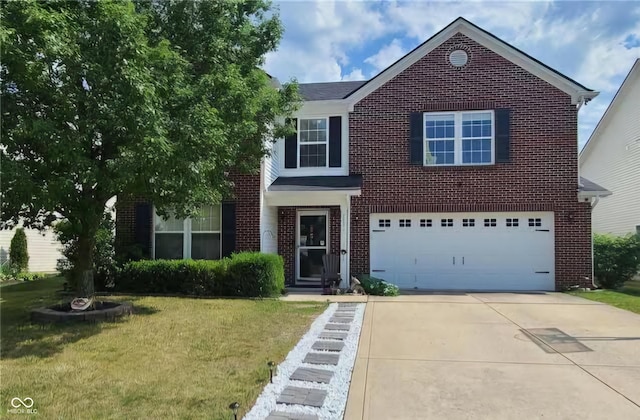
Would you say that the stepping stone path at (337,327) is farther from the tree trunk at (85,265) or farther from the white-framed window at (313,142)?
the white-framed window at (313,142)

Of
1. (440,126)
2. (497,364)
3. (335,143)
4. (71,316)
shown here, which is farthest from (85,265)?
(440,126)

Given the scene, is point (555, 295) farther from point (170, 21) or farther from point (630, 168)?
point (170, 21)

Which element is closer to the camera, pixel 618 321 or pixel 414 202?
pixel 618 321

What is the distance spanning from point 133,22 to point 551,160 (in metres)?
11.3

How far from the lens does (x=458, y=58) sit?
1379 cm

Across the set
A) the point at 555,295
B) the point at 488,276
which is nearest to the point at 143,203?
the point at 488,276

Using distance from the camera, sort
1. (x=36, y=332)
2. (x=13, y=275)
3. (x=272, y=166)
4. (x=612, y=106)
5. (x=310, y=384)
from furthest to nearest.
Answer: (x=612, y=106), (x=13, y=275), (x=272, y=166), (x=36, y=332), (x=310, y=384)

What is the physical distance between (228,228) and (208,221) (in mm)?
699

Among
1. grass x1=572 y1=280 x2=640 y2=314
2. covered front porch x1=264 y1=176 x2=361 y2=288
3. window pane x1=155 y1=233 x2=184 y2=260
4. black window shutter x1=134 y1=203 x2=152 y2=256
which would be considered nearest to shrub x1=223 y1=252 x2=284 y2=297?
covered front porch x1=264 y1=176 x2=361 y2=288

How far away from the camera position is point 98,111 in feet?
22.1

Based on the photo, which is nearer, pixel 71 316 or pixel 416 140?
pixel 71 316

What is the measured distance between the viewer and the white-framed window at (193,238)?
1320 centimetres

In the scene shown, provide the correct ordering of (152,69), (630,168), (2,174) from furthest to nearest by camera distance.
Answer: (630,168), (152,69), (2,174)

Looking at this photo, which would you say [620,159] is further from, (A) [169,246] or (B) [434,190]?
Answer: (A) [169,246]
